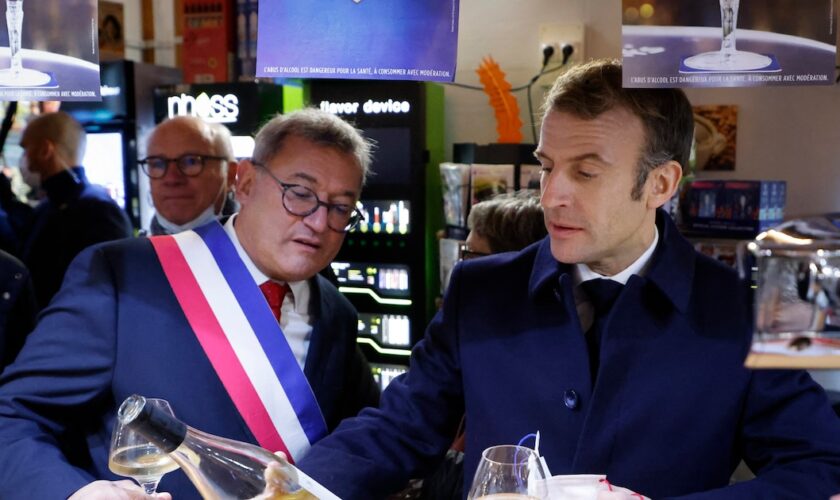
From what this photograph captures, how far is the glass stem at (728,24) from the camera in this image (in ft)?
4.88

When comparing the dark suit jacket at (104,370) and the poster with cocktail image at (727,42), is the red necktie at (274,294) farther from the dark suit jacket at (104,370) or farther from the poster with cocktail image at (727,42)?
the poster with cocktail image at (727,42)

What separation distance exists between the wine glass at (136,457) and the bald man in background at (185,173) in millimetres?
2198

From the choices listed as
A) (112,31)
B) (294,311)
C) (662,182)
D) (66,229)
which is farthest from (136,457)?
(112,31)

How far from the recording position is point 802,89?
4.34m

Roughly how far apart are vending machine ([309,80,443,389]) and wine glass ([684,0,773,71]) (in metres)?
3.41

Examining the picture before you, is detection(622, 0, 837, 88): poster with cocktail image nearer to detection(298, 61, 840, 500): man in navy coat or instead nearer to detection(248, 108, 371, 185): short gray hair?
detection(298, 61, 840, 500): man in navy coat

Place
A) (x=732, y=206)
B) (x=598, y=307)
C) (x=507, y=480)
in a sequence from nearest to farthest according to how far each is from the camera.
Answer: (x=507, y=480), (x=598, y=307), (x=732, y=206)

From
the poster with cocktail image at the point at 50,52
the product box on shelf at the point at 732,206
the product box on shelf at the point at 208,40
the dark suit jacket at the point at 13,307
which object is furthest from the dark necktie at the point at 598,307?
the product box on shelf at the point at 208,40

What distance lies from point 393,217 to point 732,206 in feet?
6.53

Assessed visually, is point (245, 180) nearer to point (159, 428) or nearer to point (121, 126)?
point (159, 428)

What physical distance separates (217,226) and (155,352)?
0.37 metres

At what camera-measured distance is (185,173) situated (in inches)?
139

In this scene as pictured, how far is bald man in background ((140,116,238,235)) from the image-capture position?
11.5 feet

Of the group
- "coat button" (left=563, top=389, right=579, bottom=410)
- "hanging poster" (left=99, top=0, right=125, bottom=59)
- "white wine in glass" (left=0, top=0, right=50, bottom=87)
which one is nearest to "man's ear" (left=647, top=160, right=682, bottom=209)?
"coat button" (left=563, top=389, right=579, bottom=410)
